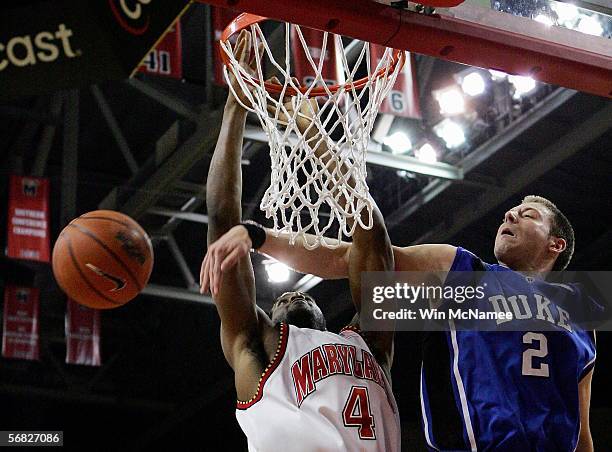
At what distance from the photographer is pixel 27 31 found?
366 cm

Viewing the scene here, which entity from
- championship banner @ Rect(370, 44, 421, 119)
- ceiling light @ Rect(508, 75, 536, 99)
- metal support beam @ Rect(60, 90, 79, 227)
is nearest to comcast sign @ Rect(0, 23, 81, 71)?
championship banner @ Rect(370, 44, 421, 119)

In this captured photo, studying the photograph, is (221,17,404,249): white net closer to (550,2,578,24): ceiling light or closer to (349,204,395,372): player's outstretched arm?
(349,204,395,372): player's outstretched arm

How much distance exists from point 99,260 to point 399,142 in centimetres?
436

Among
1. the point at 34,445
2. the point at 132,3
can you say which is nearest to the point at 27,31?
the point at 132,3

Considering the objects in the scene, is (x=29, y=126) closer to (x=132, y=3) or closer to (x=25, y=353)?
(x=25, y=353)

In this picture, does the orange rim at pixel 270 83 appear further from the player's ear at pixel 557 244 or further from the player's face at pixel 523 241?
the player's ear at pixel 557 244

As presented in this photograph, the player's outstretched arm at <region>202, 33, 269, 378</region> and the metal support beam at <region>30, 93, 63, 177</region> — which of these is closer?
the player's outstretched arm at <region>202, 33, 269, 378</region>

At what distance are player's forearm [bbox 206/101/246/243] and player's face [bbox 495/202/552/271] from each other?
0.93m

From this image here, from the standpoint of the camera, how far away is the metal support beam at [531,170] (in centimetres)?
739

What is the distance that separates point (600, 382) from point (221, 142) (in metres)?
6.09

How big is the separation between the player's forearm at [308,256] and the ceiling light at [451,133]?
4821 millimetres

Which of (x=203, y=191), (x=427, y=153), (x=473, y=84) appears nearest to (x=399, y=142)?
(x=427, y=153)

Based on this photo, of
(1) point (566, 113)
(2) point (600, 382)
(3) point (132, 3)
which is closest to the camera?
(3) point (132, 3)

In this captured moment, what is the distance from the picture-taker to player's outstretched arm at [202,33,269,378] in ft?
10.7
